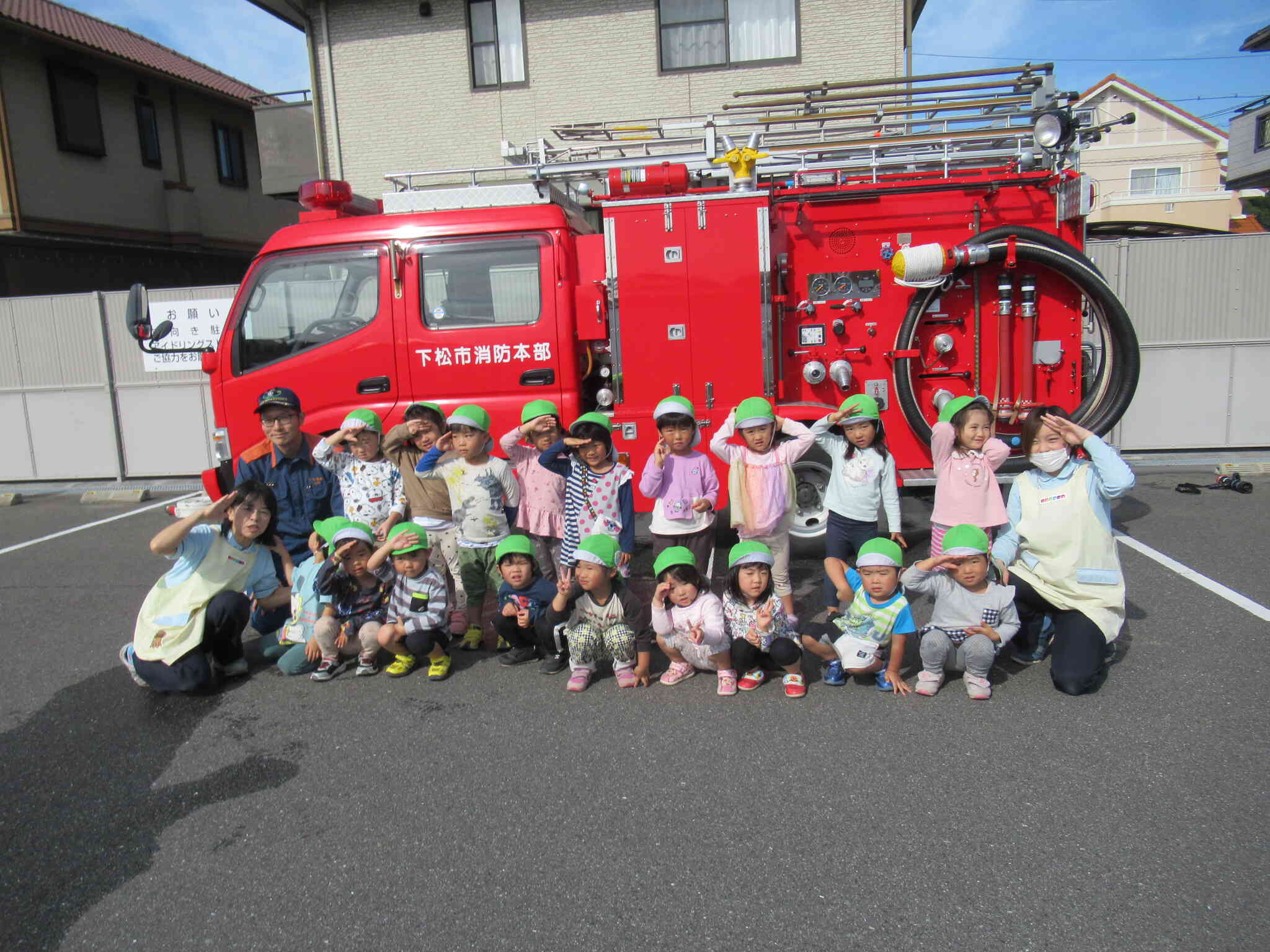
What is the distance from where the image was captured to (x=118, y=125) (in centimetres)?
1709

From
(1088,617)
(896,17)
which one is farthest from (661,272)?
(896,17)

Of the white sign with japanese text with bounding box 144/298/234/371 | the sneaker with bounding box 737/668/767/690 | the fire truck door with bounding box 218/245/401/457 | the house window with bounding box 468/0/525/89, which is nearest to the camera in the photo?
the sneaker with bounding box 737/668/767/690

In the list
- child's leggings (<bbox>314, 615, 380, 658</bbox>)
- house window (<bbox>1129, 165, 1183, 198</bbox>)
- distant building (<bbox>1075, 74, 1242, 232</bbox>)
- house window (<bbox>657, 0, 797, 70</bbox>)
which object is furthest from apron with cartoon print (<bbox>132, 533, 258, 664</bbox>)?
house window (<bbox>1129, 165, 1183, 198</bbox>)

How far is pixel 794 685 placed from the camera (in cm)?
→ 394

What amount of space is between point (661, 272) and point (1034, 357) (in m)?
2.54

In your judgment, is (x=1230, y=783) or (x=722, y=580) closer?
(x=1230, y=783)

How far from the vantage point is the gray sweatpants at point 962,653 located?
12.6ft

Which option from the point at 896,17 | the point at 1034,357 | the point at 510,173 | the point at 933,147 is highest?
the point at 896,17

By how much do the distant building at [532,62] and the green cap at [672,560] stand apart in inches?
425

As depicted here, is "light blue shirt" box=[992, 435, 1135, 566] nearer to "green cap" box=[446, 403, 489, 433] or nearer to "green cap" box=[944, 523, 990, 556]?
"green cap" box=[944, 523, 990, 556]

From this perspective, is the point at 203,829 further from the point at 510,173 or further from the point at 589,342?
the point at 510,173

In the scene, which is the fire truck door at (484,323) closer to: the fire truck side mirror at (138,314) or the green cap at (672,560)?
the fire truck side mirror at (138,314)

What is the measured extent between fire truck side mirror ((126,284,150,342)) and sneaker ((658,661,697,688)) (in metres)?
4.00

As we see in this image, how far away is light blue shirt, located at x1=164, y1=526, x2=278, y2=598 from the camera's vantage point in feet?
14.1
